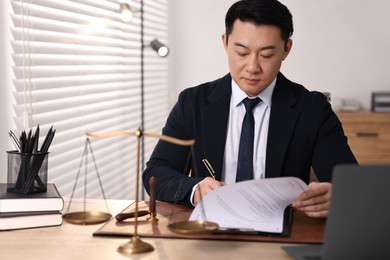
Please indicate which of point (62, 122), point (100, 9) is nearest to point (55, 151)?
point (62, 122)

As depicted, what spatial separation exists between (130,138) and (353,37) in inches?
86.1

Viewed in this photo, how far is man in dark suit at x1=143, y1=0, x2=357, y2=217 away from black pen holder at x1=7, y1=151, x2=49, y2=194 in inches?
15.6

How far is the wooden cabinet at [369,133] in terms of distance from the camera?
4480 millimetres

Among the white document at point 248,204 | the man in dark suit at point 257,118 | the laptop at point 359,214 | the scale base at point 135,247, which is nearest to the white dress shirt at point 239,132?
the man in dark suit at point 257,118

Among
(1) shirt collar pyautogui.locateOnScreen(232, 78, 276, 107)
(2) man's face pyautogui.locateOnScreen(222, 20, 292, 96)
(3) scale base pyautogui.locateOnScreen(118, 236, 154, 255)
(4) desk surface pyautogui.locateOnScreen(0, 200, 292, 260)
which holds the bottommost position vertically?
(4) desk surface pyautogui.locateOnScreen(0, 200, 292, 260)

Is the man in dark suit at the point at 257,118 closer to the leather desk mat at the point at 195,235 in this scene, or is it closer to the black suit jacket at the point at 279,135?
the black suit jacket at the point at 279,135

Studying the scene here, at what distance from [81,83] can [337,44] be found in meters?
2.61

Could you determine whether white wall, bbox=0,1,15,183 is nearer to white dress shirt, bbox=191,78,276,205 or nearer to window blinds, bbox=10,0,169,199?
window blinds, bbox=10,0,169,199

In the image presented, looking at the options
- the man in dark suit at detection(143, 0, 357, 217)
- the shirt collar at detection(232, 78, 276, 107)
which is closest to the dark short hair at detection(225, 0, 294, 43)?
the man in dark suit at detection(143, 0, 357, 217)

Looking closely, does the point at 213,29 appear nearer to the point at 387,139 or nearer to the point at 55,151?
the point at 387,139

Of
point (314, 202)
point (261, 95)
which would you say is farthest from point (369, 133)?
point (314, 202)

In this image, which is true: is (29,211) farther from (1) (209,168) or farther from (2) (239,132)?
(2) (239,132)

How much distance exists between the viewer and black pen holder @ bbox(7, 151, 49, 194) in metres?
1.67

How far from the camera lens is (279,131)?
2.08 meters
